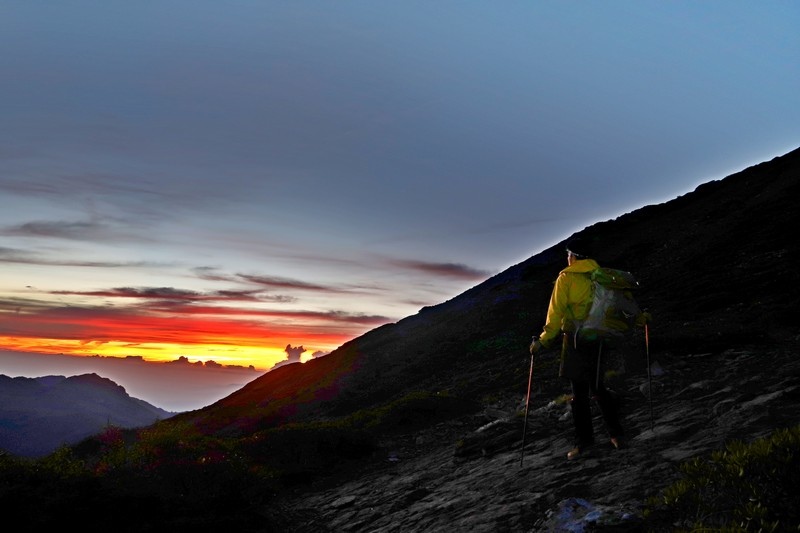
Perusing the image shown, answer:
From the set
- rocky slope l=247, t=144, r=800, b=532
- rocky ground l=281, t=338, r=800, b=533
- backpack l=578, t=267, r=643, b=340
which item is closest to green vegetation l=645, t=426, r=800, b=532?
rocky slope l=247, t=144, r=800, b=532

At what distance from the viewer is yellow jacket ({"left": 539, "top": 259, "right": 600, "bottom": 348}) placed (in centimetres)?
728

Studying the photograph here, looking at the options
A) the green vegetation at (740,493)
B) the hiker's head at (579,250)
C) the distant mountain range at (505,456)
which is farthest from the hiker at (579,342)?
the green vegetation at (740,493)

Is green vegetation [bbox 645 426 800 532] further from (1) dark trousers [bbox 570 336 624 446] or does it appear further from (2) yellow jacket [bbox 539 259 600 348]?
(2) yellow jacket [bbox 539 259 600 348]

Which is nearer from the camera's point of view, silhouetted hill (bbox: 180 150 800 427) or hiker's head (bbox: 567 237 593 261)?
hiker's head (bbox: 567 237 593 261)

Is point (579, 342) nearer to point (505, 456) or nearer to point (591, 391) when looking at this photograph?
point (591, 391)

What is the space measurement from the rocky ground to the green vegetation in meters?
0.41

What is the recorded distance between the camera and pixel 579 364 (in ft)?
24.0

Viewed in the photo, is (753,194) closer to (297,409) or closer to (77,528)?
(297,409)

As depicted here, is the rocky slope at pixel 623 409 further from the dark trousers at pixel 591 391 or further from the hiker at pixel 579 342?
the hiker at pixel 579 342

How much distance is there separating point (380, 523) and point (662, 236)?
3829 centimetres

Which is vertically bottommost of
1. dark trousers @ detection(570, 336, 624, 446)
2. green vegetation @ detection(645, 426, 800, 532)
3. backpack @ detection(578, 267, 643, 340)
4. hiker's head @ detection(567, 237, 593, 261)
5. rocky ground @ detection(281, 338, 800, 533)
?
rocky ground @ detection(281, 338, 800, 533)

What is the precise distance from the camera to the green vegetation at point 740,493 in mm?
4605

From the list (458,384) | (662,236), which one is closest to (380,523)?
(458,384)

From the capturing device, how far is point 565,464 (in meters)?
7.50
